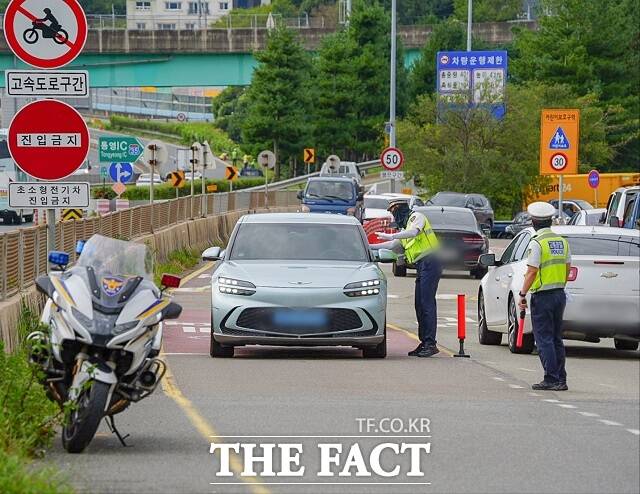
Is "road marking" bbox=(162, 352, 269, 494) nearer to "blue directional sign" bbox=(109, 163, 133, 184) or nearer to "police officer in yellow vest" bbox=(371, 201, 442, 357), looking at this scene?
"police officer in yellow vest" bbox=(371, 201, 442, 357)

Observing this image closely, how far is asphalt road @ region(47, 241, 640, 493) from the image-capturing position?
375 inches

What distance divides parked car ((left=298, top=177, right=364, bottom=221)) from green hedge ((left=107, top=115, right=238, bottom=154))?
76.6m

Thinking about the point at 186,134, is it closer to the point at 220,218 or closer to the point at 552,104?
the point at 552,104

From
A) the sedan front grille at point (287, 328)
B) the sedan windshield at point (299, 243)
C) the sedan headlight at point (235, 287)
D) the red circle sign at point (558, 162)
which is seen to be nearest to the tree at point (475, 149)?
the red circle sign at point (558, 162)

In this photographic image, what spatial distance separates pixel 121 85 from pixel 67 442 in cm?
6957

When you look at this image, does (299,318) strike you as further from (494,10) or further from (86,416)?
(494,10)

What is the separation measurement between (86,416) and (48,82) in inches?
187

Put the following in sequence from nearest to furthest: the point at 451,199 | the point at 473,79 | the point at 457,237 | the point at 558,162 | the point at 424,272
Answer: the point at 424,272, the point at 457,237, the point at 558,162, the point at 451,199, the point at 473,79

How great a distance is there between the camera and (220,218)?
47906 mm

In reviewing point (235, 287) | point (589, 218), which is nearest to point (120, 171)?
point (589, 218)

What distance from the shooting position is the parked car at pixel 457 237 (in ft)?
112

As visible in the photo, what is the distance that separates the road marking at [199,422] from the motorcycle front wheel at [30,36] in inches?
120

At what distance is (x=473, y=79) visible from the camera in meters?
71.4

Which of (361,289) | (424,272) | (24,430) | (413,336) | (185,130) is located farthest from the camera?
(185,130)
